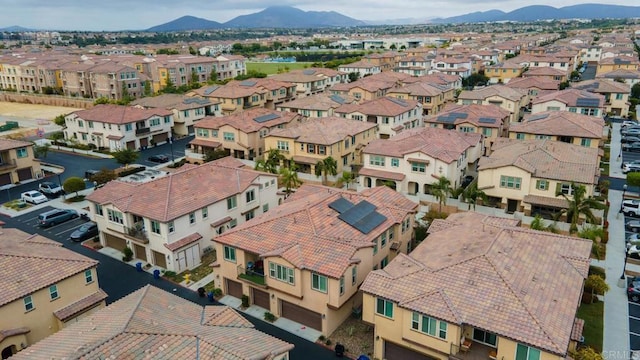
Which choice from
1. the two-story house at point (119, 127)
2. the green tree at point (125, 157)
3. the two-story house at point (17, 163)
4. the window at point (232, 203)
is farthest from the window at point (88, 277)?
the two-story house at point (119, 127)

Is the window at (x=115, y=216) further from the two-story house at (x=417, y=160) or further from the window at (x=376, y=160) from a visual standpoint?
the window at (x=376, y=160)

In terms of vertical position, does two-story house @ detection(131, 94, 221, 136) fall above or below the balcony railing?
above

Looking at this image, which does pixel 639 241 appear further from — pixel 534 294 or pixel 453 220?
pixel 534 294

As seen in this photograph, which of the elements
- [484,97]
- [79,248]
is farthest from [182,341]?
[484,97]

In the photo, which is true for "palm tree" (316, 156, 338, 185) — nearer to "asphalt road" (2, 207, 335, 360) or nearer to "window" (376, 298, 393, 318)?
"asphalt road" (2, 207, 335, 360)

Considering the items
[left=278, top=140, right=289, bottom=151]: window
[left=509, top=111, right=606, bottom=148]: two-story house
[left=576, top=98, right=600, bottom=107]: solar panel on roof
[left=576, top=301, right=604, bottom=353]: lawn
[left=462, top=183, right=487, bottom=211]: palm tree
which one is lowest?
[left=576, top=301, right=604, bottom=353]: lawn

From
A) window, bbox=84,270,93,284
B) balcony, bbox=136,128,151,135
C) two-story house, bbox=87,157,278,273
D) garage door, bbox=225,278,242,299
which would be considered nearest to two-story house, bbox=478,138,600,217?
two-story house, bbox=87,157,278,273

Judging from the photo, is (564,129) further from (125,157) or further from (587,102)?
(125,157)
